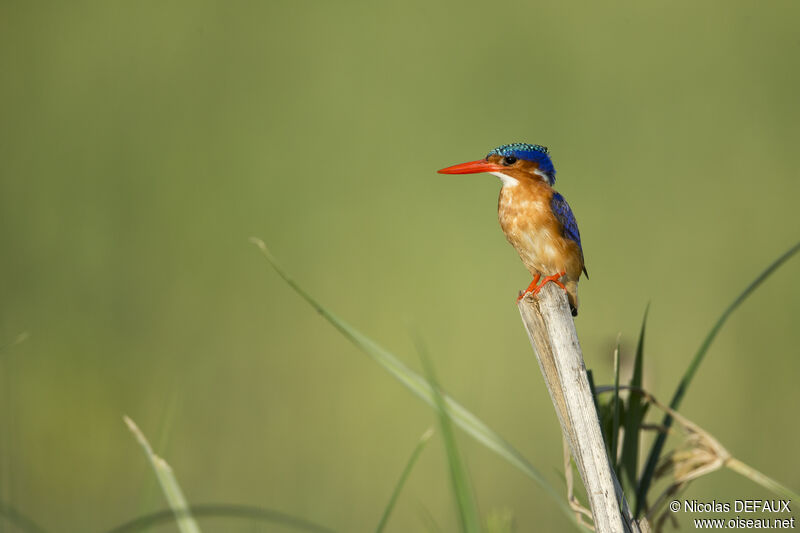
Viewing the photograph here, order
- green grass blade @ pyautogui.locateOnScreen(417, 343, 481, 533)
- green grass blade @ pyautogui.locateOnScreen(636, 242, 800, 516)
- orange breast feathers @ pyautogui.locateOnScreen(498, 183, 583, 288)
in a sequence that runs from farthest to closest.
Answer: orange breast feathers @ pyautogui.locateOnScreen(498, 183, 583, 288)
green grass blade @ pyautogui.locateOnScreen(636, 242, 800, 516)
green grass blade @ pyautogui.locateOnScreen(417, 343, 481, 533)

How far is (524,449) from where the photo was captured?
3832 mm

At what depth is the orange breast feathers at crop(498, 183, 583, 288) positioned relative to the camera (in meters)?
1.61

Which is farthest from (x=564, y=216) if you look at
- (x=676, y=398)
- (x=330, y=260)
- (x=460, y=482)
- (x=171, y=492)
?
(x=330, y=260)

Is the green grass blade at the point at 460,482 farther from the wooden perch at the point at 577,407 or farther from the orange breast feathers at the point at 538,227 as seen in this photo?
the orange breast feathers at the point at 538,227

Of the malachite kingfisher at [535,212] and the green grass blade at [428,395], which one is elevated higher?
the malachite kingfisher at [535,212]

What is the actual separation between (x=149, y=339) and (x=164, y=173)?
130 centimetres

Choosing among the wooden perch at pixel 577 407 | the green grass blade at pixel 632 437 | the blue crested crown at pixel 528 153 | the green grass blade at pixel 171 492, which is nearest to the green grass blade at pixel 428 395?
the wooden perch at pixel 577 407

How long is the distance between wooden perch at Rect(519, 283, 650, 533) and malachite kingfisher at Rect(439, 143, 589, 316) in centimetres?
40

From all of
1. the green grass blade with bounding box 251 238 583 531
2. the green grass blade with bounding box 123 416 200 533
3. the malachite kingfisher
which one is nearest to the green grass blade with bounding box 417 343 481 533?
the green grass blade with bounding box 251 238 583 531

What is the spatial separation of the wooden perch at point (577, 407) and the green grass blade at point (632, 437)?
0.41 feet

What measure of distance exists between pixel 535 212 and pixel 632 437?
0.49 meters

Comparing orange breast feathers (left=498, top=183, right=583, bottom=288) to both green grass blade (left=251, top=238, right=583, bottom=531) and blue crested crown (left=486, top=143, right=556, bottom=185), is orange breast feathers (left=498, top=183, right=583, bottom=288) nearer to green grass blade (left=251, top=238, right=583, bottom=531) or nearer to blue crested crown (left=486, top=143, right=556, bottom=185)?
blue crested crown (left=486, top=143, right=556, bottom=185)

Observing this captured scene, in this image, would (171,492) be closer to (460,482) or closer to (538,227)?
(460,482)

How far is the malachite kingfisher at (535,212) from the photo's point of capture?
1607 mm
